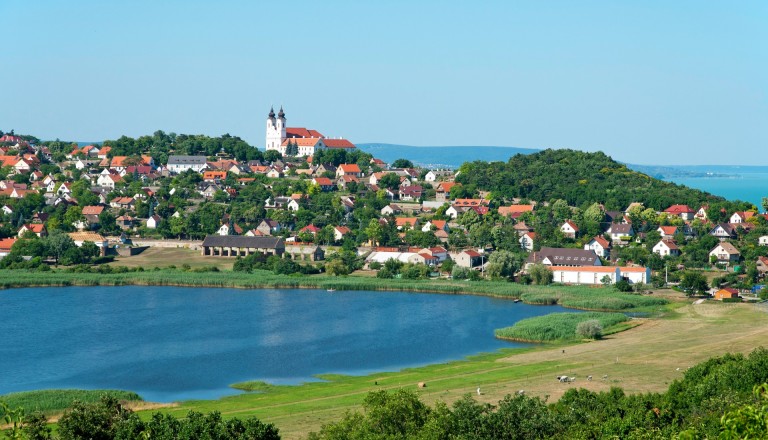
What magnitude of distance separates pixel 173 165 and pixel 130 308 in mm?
43016

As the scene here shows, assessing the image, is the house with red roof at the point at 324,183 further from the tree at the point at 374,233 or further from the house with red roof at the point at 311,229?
the tree at the point at 374,233

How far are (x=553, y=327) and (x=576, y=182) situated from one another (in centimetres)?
3877

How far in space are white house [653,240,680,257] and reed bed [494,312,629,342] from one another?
53.2 feet

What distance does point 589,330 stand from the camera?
1423 inches

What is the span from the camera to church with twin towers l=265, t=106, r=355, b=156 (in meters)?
96.4

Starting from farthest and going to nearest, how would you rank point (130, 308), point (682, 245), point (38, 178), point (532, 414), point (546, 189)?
point (38, 178) → point (546, 189) → point (682, 245) → point (130, 308) → point (532, 414)

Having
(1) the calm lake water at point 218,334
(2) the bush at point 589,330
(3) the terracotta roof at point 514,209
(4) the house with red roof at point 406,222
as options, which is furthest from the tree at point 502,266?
(2) the bush at point 589,330

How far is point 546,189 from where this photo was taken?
72875mm

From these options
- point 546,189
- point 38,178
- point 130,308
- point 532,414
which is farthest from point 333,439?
point 38,178

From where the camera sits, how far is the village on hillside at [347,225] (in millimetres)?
53094

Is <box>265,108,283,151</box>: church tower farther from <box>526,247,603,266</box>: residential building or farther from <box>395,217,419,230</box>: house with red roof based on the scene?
<box>526,247,603,266</box>: residential building

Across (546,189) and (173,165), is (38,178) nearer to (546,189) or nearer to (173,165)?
(173,165)

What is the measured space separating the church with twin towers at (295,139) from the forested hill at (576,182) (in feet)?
64.6

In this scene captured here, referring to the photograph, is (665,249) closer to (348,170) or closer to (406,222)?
(406,222)
